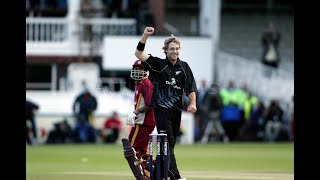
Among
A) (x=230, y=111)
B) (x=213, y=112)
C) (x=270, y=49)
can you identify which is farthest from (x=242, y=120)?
(x=270, y=49)

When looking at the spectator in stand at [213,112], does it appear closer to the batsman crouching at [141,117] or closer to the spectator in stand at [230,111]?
the spectator in stand at [230,111]

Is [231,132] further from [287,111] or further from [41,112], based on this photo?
[41,112]

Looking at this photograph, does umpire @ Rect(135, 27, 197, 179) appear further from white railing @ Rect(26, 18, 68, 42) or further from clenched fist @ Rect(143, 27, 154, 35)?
white railing @ Rect(26, 18, 68, 42)

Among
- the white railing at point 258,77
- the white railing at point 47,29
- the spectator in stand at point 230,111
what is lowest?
the spectator in stand at point 230,111

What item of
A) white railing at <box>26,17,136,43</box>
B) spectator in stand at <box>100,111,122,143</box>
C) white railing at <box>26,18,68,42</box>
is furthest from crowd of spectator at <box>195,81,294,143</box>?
white railing at <box>26,18,68,42</box>

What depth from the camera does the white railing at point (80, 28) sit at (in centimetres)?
4284

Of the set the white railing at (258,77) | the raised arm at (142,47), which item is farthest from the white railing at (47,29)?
the raised arm at (142,47)

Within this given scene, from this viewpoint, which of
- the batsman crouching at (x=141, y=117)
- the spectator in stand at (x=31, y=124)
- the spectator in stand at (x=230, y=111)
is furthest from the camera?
the spectator in stand at (x=230, y=111)

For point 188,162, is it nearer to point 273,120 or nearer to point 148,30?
point 148,30

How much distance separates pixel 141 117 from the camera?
1611cm

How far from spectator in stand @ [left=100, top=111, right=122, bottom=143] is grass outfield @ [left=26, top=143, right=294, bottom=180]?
1.60 metres

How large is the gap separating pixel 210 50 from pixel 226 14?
237 inches

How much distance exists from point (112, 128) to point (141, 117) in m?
19.4

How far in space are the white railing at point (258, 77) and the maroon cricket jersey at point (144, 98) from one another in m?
24.3
